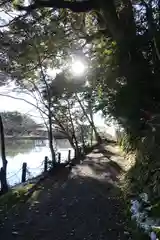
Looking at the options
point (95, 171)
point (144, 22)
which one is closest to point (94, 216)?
point (144, 22)

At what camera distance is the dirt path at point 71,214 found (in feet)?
18.8

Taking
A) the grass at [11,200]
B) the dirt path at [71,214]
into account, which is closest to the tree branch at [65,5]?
the dirt path at [71,214]

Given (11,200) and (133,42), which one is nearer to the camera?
(133,42)

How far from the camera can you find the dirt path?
5743 millimetres

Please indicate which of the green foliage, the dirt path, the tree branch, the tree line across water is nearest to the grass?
the dirt path

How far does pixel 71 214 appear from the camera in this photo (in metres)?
6.91

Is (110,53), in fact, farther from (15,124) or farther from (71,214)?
(15,124)

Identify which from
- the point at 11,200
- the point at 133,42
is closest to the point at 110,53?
the point at 133,42

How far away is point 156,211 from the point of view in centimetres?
488

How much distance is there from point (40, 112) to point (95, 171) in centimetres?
693

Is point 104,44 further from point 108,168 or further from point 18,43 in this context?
point 108,168

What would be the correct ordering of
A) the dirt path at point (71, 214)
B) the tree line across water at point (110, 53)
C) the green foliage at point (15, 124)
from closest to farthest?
1. the dirt path at point (71, 214)
2. the tree line across water at point (110, 53)
3. the green foliage at point (15, 124)

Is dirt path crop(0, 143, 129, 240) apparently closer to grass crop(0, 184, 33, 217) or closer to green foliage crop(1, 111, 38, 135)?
grass crop(0, 184, 33, 217)

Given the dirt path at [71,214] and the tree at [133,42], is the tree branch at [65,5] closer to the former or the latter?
the tree at [133,42]
